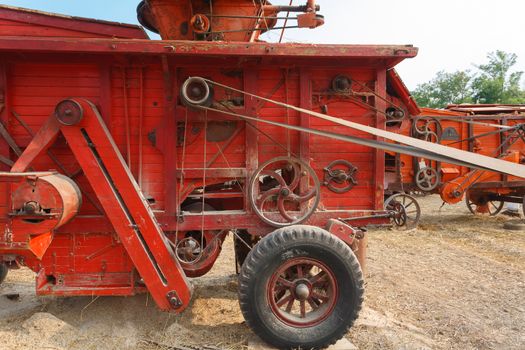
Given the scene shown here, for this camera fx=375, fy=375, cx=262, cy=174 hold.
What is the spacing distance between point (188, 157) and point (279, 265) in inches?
53.5

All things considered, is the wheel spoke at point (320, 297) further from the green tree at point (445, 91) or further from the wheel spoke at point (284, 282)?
the green tree at point (445, 91)

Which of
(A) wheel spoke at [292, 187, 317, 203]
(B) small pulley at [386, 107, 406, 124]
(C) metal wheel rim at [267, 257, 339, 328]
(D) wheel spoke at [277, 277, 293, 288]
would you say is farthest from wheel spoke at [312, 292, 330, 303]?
(B) small pulley at [386, 107, 406, 124]

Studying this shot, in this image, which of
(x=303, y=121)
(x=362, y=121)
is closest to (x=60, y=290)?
(x=303, y=121)

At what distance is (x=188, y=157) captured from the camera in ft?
12.1

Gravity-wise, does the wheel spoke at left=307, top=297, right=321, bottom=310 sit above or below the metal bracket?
below

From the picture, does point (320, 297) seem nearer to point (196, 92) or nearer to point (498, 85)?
point (196, 92)

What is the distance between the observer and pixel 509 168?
1.89 meters

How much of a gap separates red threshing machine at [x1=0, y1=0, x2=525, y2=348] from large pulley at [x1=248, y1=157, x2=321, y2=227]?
0.01 m

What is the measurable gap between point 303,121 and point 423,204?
1242 centimetres

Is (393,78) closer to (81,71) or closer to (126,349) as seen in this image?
(81,71)

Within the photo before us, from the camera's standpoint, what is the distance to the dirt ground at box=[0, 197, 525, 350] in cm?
342

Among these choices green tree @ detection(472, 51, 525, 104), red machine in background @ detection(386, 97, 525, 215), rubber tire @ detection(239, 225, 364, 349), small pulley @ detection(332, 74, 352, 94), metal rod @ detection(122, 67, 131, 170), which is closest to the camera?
rubber tire @ detection(239, 225, 364, 349)

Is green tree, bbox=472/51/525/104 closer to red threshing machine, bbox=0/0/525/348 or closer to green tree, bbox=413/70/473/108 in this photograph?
green tree, bbox=413/70/473/108

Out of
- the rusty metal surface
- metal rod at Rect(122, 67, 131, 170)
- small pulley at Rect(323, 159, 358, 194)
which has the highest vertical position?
the rusty metal surface
